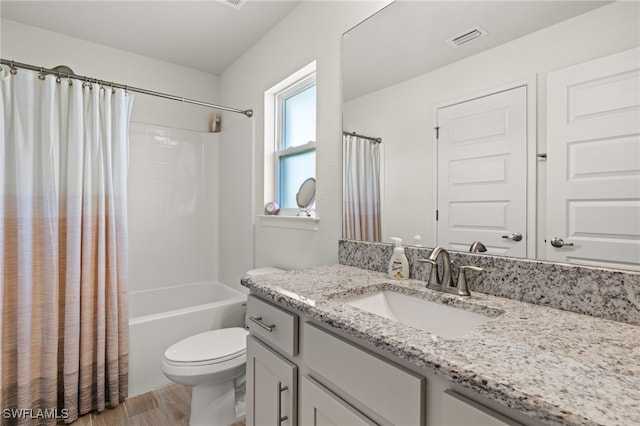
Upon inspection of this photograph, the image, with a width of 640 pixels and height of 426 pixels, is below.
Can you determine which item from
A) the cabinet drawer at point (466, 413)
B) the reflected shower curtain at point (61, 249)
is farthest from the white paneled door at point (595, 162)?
the reflected shower curtain at point (61, 249)

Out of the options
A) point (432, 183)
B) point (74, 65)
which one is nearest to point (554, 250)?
point (432, 183)

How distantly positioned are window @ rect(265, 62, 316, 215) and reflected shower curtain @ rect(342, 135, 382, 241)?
1.69ft

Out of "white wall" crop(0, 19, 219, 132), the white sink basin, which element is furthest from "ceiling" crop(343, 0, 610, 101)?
"white wall" crop(0, 19, 219, 132)

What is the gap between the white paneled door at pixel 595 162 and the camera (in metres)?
0.78

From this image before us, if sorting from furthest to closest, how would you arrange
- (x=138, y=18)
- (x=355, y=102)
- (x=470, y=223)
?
(x=138, y=18), (x=355, y=102), (x=470, y=223)

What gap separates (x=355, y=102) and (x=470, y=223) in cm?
80

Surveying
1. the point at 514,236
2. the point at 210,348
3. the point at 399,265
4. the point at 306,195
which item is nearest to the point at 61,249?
the point at 210,348

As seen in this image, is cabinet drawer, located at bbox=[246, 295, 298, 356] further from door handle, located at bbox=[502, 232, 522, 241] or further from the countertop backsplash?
door handle, located at bbox=[502, 232, 522, 241]

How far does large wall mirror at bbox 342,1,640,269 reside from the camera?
81 cm

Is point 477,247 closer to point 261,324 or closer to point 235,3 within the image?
point 261,324

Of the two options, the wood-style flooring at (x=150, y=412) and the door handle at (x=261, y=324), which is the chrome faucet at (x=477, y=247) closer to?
the door handle at (x=261, y=324)

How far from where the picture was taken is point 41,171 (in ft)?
5.81

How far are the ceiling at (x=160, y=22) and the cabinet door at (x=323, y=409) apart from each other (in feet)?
6.69

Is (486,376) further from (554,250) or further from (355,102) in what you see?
(355,102)
